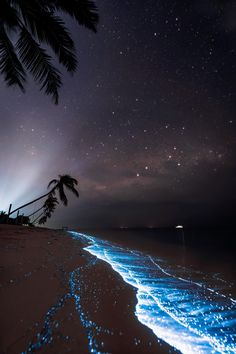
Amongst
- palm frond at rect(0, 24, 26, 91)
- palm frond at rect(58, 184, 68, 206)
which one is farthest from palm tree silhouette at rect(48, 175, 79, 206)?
palm frond at rect(0, 24, 26, 91)

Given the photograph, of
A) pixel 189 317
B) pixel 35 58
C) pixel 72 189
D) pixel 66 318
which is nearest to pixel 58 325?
pixel 66 318

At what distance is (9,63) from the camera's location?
6055mm

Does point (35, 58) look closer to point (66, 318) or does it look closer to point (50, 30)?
point (50, 30)

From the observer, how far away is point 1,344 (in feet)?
4.32

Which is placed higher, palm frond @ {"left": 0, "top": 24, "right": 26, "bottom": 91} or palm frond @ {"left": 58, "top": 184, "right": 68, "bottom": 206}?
palm frond @ {"left": 58, "top": 184, "right": 68, "bottom": 206}

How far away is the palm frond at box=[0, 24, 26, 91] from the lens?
5.85 meters

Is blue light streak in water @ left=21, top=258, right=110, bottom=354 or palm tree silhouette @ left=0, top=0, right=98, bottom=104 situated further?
palm tree silhouette @ left=0, top=0, right=98, bottom=104

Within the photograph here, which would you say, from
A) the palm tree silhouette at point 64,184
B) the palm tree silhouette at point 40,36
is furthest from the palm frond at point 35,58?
the palm tree silhouette at point 64,184

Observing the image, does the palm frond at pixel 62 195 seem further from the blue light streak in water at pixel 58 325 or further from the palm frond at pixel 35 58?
the blue light streak in water at pixel 58 325

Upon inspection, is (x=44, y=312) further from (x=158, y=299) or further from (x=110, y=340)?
(x=158, y=299)

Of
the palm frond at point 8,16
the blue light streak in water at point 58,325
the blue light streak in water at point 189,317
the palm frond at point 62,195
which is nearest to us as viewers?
the blue light streak in water at point 58,325

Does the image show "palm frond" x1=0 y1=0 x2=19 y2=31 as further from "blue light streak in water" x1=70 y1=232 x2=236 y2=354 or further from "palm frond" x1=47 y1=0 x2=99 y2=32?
"blue light streak in water" x1=70 y1=232 x2=236 y2=354

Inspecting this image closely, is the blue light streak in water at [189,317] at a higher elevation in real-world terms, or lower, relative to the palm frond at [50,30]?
lower

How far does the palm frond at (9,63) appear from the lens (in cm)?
585
